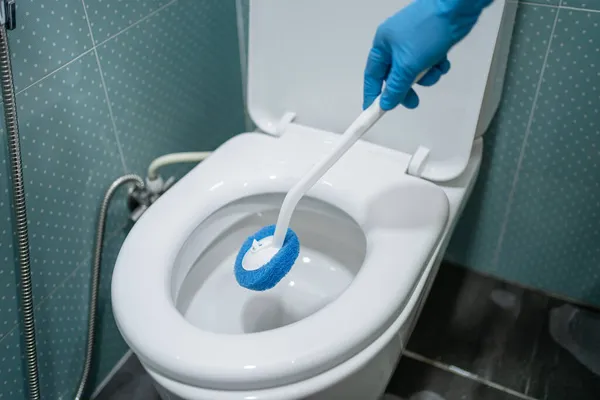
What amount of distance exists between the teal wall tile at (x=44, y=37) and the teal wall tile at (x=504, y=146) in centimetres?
61

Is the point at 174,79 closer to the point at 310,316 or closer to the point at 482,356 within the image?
the point at 310,316

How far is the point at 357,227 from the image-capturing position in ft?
2.66

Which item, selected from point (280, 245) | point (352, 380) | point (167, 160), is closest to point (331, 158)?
point (280, 245)

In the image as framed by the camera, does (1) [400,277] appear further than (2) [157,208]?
No

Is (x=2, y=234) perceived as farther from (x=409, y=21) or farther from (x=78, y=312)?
(x=409, y=21)

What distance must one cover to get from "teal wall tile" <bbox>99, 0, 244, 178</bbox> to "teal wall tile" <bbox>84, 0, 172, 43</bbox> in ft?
0.04

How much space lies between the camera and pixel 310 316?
604mm

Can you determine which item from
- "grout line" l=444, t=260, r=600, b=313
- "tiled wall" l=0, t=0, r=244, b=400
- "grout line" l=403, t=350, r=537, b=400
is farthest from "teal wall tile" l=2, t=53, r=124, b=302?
"grout line" l=444, t=260, r=600, b=313

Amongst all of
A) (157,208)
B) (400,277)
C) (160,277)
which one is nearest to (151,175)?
(157,208)

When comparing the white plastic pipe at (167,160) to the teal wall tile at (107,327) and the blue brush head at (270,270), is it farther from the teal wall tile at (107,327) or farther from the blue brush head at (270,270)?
the blue brush head at (270,270)

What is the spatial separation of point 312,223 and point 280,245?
0.64ft

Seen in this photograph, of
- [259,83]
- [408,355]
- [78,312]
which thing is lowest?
[408,355]

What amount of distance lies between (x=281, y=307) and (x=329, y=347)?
311mm

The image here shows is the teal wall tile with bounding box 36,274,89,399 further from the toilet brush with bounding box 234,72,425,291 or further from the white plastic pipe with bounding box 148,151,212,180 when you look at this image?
the toilet brush with bounding box 234,72,425,291
